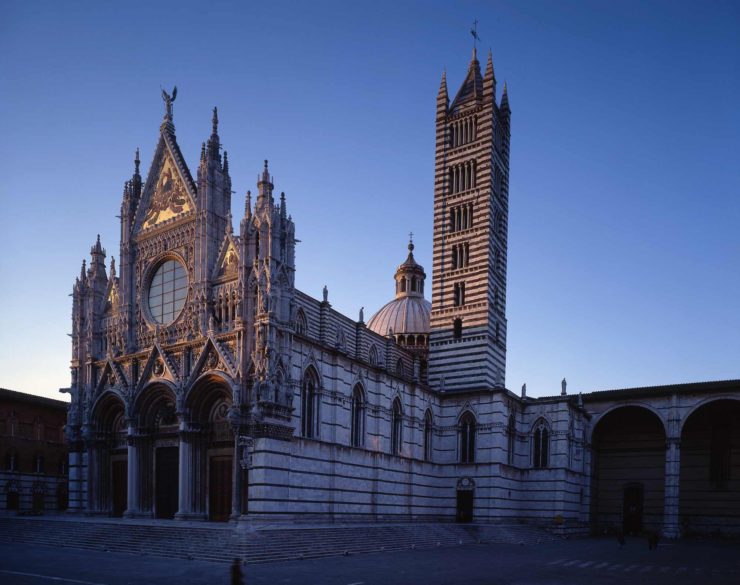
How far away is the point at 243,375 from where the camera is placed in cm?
3297

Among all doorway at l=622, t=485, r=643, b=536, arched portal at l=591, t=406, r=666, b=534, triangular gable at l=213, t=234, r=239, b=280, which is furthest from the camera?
doorway at l=622, t=485, r=643, b=536

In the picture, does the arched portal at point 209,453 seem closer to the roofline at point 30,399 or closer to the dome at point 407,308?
the roofline at point 30,399

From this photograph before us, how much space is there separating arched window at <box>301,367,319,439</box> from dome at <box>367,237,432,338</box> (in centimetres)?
2660

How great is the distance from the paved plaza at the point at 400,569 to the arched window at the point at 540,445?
45.4ft

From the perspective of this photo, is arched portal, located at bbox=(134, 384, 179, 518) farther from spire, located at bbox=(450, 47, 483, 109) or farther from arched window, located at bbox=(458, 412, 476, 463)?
spire, located at bbox=(450, 47, 483, 109)

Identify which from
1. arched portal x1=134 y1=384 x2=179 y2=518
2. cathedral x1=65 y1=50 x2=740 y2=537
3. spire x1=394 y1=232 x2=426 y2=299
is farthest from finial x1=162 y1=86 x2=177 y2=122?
spire x1=394 y1=232 x2=426 y2=299

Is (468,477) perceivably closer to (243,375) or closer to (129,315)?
(243,375)

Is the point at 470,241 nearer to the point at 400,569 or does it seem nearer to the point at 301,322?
the point at 301,322

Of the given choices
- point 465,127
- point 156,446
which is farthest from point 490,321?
point 156,446

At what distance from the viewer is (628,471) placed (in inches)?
2222

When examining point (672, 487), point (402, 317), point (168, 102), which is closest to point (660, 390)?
point (672, 487)

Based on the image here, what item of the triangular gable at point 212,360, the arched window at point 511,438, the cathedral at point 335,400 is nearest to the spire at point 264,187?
the cathedral at point 335,400

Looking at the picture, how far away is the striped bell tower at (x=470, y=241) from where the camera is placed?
48.4 meters

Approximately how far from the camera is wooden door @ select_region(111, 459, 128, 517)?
39.4 m
